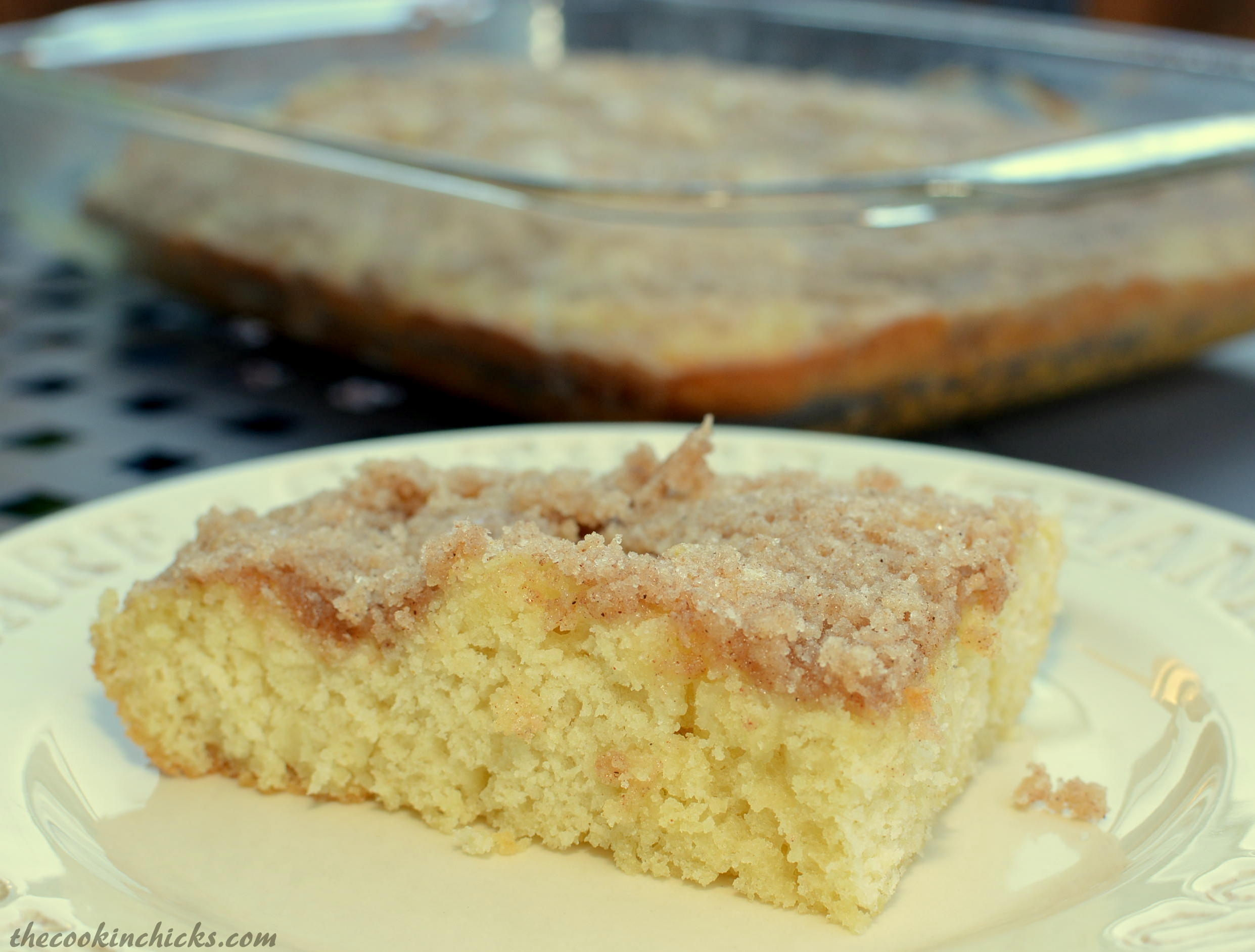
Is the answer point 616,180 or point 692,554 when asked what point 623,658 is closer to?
point 692,554

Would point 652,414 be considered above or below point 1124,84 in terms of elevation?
below

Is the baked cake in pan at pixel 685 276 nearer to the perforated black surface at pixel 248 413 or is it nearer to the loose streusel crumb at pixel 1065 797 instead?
the perforated black surface at pixel 248 413

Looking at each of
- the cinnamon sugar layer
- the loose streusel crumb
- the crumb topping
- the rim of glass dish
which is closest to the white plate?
the loose streusel crumb

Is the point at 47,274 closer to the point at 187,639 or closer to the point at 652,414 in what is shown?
the point at 652,414

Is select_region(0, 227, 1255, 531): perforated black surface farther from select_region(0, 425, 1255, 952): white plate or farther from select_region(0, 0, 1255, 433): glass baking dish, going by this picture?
select_region(0, 425, 1255, 952): white plate

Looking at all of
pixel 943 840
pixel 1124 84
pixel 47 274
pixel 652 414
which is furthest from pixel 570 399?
pixel 1124 84
